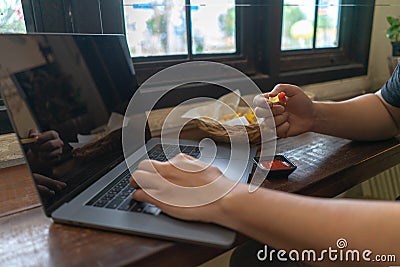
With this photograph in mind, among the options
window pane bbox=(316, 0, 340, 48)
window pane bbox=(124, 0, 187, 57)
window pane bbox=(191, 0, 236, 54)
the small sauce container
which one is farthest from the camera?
window pane bbox=(316, 0, 340, 48)

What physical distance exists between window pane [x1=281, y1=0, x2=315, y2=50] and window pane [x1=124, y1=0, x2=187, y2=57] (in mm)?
463

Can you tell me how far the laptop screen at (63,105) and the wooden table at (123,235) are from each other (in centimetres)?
6

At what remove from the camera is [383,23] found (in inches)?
61.0

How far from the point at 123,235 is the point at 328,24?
1.40 meters

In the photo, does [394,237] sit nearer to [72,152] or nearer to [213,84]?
[72,152]

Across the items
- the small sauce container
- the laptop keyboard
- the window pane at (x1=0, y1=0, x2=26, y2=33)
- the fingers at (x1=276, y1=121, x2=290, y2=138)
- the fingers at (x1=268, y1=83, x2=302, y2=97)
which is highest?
the window pane at (x1=0, y1=0, x2=26, y2=33)

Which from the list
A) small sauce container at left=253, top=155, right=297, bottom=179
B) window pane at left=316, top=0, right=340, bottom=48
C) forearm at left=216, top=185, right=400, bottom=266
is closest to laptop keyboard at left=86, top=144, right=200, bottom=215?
forearm at left=216, top=185, right=400, bottom=266

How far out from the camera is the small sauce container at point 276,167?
0.63 metres

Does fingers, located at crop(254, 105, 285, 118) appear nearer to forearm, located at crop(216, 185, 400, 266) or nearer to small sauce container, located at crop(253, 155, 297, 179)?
small sauce container, located at crop(253, 155, 297, 179)

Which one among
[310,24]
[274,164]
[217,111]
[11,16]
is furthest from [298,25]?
[11,16]

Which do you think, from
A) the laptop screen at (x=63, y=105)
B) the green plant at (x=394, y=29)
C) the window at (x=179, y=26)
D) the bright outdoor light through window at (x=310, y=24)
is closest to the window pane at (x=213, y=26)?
the window at (x=179, y=26)

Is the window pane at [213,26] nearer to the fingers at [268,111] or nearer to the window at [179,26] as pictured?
the window at [179,26]

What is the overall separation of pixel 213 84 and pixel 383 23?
99cm

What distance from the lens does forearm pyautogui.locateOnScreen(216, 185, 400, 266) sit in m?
0.42
